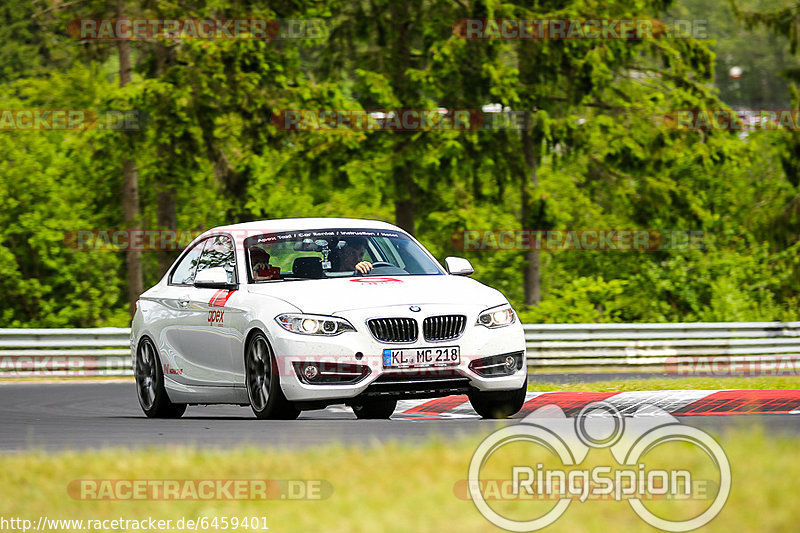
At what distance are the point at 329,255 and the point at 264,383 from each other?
56.2 inches

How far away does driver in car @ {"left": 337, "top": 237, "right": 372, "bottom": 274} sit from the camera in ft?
36.2

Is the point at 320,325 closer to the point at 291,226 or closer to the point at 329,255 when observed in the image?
the point at 329,255

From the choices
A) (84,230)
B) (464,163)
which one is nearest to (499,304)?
(464,163)

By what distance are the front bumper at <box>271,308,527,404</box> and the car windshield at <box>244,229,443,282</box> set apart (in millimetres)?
1165

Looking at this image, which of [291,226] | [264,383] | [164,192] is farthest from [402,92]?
[264,383]

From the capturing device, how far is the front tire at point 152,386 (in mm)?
12164

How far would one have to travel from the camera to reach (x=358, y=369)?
9.75 metres

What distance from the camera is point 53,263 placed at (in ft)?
111

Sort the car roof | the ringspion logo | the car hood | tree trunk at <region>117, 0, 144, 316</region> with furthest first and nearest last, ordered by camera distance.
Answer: tree trunk at <region>117, 0, 144, 316</region> < the car roof < the car hood < the ringspion logo

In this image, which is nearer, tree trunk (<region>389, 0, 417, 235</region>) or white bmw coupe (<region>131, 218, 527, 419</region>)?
white bmw coupe (<region>131, 218, 527, 419</region>)

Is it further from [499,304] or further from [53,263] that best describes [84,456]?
[53,263]

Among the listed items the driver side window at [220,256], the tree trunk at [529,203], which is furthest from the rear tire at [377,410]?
the tree trunk at [529,203]

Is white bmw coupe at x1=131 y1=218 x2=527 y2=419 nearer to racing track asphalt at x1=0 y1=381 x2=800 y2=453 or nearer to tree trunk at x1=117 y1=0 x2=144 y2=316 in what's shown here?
racing track asphalt at x1=0 y1=381 x2=800 y2=453

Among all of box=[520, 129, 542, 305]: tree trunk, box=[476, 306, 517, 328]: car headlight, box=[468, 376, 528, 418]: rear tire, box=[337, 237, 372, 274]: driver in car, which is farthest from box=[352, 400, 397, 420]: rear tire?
box=[520, 129, 542, 305]: tree trunk
